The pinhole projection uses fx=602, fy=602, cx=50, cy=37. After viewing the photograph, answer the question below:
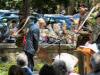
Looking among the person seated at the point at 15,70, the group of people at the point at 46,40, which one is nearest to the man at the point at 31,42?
the group of people at the point at 46,40

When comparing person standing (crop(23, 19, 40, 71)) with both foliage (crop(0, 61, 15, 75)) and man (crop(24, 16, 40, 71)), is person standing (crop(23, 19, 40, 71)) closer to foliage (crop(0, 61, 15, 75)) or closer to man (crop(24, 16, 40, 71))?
man (crop(24, 16, 40, 71))

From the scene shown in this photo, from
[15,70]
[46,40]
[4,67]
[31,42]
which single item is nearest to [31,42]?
[31,42]

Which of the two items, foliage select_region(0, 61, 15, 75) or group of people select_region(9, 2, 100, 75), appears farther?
foliage select_region(0, 61, 15, 75)

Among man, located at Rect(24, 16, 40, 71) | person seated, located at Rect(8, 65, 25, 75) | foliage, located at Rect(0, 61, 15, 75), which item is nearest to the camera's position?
person seated, located at Rect(8, 65, 25, 75)

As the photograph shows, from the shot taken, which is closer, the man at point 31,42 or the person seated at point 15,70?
the person seated at point 15,70

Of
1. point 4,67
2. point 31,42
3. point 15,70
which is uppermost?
point 15,70

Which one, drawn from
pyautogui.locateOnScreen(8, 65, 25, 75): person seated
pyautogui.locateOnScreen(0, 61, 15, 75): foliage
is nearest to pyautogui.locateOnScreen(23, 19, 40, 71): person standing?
pyautogui.locateOnScreen(0, 61, 15, 75): foliage

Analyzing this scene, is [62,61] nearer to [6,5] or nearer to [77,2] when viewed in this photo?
[6,5]

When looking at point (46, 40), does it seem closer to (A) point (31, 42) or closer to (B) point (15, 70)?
(A) point (31, 42)

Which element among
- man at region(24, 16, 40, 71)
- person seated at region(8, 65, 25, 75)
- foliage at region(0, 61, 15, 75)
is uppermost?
person seated at region(8, 65, 25, 75)

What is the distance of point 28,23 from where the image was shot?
14.6 metres

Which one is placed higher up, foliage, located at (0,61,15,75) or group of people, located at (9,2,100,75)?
group of people, located at (9,2,100,75)

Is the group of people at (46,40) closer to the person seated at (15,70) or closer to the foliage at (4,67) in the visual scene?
the person seated at (15,70)

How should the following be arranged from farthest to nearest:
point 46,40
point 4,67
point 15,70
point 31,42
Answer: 1. point 46,40
2. point 4,67
3. point 31,42
4. point 15,70
